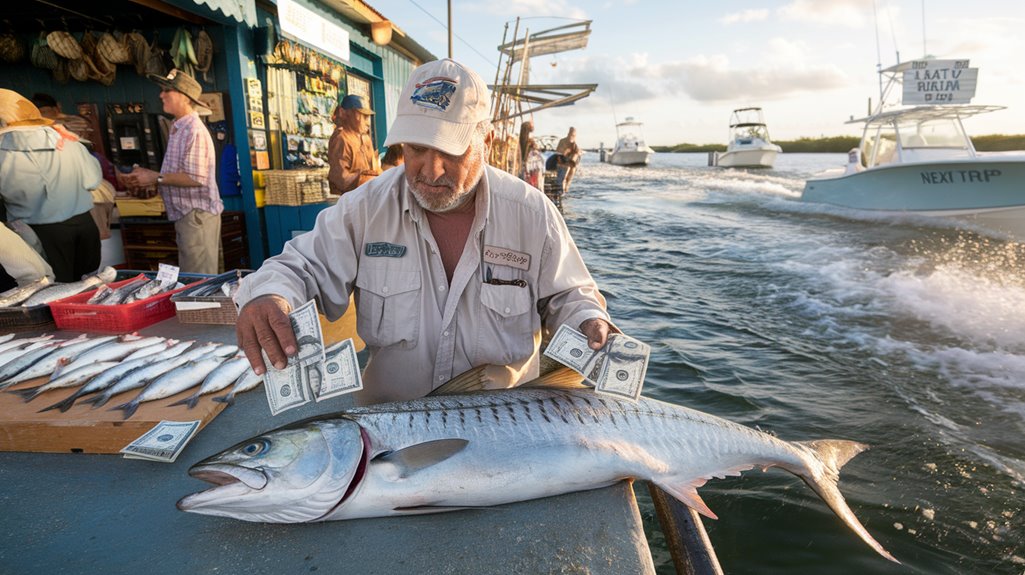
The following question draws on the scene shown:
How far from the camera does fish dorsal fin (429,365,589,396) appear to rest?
7.09 ft

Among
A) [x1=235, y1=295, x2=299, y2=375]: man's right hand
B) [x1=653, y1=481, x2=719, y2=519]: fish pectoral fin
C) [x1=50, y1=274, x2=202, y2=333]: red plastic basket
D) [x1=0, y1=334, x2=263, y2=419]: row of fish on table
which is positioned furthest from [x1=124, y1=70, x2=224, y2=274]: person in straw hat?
[x1=653, y1=481, x2=719, y2=519]: fish pectoral fin

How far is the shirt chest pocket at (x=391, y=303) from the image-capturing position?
2.39 m

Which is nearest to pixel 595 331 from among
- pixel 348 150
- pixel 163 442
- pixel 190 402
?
pixel 163 442

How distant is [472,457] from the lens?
1761 mm

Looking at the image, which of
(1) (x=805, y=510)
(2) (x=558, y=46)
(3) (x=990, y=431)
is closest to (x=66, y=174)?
(1) (x=805, y=510)

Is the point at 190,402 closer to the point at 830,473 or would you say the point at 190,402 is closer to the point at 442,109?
the point at 442,109

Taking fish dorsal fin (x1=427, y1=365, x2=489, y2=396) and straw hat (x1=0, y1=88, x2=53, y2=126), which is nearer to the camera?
fish dorsal fin (x1=427, y1=365, x2=489, y2=396)

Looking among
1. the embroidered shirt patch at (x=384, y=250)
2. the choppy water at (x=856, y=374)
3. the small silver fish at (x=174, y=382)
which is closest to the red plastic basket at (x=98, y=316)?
the small silver fish at (x=174, y=382)

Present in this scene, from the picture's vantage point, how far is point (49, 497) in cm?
179

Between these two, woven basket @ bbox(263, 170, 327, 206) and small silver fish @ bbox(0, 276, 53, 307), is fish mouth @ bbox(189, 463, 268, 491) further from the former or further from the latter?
woven basket @ bbox(263, 170, 327, 206)

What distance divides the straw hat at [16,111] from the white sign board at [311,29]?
8.58 ft

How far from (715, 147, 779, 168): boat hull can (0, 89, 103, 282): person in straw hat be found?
4601cm

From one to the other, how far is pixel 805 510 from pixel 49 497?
4.16m

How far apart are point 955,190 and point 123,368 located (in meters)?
17.6
